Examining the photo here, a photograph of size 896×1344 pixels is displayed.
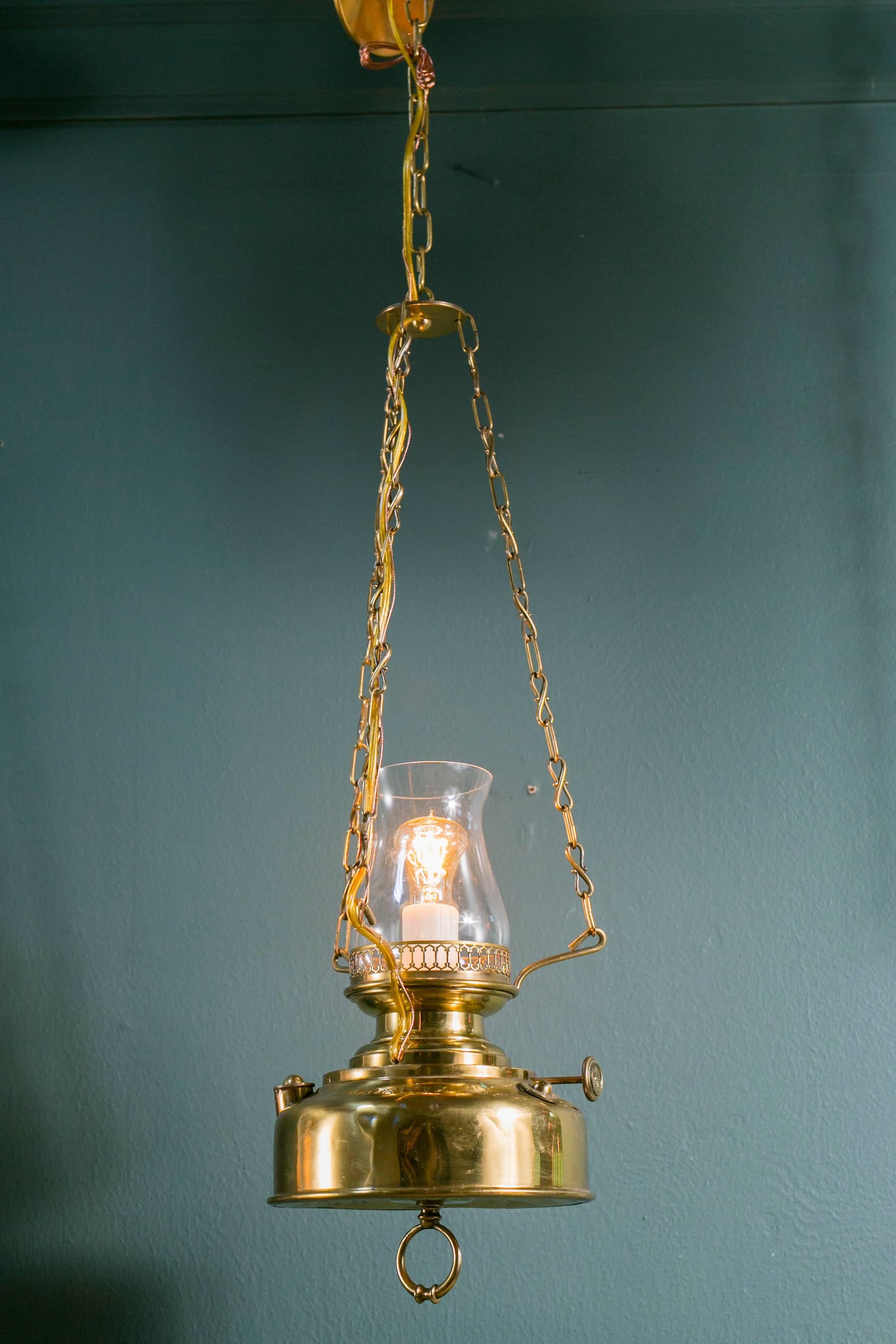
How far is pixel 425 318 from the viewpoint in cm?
109

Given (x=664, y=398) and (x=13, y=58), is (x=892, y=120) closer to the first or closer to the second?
(x=664, y=398)

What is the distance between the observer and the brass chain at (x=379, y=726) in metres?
0.93

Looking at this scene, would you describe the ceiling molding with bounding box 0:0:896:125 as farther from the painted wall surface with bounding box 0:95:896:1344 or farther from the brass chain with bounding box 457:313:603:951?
the brass chain with bounding box 457:313:603:951

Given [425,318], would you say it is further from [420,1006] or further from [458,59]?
[458,59]

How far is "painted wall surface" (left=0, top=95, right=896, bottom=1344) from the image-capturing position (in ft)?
4.35

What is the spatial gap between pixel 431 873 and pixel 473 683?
49 cm

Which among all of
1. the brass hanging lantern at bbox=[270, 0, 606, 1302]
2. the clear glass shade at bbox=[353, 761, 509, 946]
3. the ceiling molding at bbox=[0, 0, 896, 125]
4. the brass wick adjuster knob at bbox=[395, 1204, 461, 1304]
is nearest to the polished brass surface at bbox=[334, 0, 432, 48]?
the brass hanging lantern at bbox=[270, 0, 606, 1302]

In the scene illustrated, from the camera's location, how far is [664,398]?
1.60m

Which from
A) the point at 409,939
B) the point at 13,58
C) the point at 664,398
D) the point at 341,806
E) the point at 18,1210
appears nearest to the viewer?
the point at 409,939

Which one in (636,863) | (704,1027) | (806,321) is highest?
(806,321)

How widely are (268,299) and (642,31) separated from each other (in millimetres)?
672

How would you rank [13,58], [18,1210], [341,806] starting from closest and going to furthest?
[18,1210] < [341,806] < [13,58]

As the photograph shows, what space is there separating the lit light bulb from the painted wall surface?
1.32 ft

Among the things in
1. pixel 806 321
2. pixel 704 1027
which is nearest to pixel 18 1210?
pixel 704 1027
